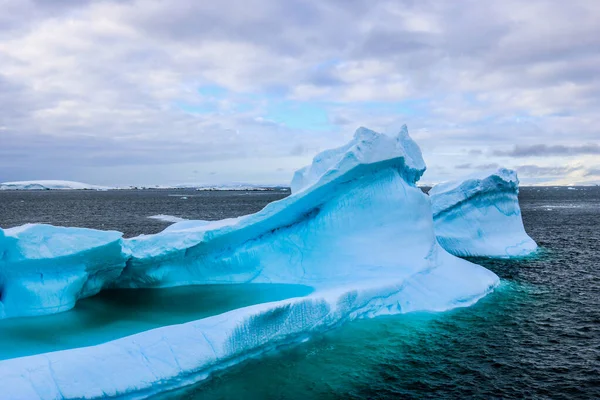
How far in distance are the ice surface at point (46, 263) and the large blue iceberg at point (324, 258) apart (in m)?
1.53

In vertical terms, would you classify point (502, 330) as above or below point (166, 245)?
below

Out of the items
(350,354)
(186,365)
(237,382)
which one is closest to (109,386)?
(186,365)

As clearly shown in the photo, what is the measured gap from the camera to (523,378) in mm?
11430

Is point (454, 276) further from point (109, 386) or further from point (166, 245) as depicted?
point (109, 386)

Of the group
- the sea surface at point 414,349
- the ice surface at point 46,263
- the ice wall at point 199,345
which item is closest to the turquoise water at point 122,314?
the sea surface at point 414,349

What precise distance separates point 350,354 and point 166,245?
7.42 m

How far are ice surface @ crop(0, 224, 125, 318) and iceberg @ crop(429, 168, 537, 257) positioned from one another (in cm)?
1884

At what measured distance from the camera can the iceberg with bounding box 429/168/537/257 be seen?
27.7 m

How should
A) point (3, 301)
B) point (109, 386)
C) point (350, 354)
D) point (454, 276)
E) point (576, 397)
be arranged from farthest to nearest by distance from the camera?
point (454, 276) → point (3, 301) → point (350, 354) → point (576, 397) → point (109, 386)

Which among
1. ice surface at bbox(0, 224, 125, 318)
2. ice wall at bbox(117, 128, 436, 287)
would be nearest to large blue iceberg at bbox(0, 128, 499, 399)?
ice wall at bbox(117, 128, 436, 287)

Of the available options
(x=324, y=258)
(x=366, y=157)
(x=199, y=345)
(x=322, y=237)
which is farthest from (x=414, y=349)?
(x=366, y=157)

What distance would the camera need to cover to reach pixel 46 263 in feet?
46.0

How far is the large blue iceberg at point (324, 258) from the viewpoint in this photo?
12.6 m

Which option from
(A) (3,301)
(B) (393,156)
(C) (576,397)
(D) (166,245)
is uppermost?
(B) (393,156)
